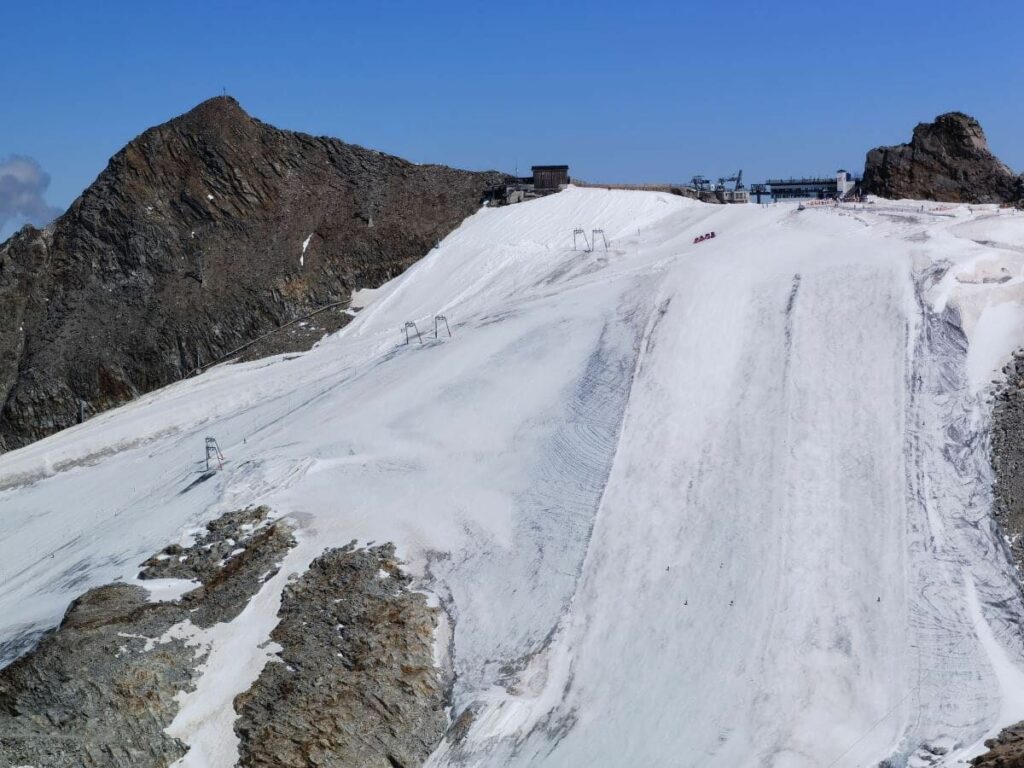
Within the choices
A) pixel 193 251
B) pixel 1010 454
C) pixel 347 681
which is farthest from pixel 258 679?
pixel 193 251

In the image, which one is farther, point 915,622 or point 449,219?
point 449,219

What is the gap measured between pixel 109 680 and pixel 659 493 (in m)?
13.2

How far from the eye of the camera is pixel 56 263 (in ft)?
167

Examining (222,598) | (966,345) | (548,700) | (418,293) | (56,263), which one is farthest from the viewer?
(56,263)

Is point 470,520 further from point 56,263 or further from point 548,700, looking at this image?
point 56,263

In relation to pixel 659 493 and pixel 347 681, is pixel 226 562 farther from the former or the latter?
pixel 659 493

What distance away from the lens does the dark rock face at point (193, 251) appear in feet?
153

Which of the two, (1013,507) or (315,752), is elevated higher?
(1013,507)

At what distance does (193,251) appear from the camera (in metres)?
Answer: 50.4

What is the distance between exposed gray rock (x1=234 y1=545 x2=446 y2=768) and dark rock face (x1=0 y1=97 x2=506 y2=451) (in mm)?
22979

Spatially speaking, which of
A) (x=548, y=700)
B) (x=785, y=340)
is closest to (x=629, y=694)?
(x=548, y=700)

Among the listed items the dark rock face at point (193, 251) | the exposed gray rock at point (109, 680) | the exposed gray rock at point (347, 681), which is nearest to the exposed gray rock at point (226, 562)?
the exposed gray rock at point (109, 680)

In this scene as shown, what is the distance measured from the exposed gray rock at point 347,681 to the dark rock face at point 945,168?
31.1 m

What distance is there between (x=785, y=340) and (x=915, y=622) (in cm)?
1120
